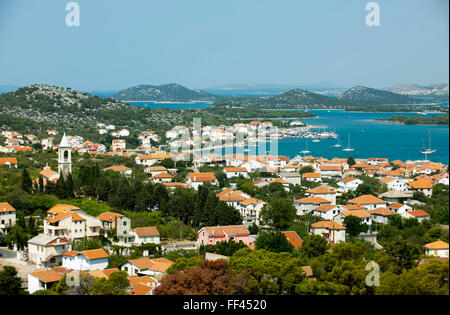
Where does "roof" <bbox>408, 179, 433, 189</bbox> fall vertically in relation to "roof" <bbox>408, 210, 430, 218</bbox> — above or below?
above

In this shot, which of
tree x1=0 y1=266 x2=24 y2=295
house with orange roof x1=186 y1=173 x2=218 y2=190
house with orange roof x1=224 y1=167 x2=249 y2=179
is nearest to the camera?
tree x1=0 y1=266 x2=24 y2=295

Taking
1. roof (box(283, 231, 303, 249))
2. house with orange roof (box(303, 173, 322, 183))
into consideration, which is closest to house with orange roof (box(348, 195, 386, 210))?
roof (box(283, 231, 303, 249))

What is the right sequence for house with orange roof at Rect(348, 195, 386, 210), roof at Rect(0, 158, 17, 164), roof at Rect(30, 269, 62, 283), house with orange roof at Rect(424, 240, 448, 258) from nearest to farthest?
roof at Rect(30, 269, 62, 283) → house with orange roof at Rect(424, 240, 448, 258) → house with orange roof at Rect(348, 195, 386, 210) → roof at Rect(0, 158, 17, 164)

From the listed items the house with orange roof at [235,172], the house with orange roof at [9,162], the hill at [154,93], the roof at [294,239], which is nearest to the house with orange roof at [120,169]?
the house with orange roof at [9,162]

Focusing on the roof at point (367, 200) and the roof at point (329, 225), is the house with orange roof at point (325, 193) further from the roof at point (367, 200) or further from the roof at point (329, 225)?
the roof at point (329, 225)

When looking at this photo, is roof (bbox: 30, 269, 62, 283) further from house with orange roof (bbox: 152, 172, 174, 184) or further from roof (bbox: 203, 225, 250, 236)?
house with orange roof (bbox: 152, 172, 174, 184)
